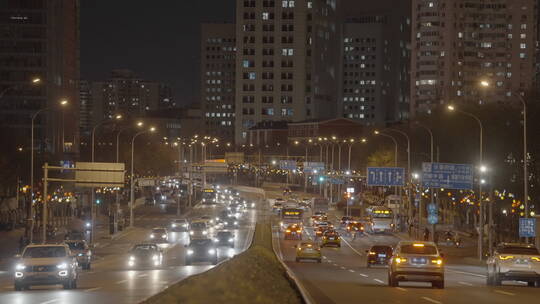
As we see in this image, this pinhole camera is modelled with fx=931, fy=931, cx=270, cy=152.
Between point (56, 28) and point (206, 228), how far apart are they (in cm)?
7956

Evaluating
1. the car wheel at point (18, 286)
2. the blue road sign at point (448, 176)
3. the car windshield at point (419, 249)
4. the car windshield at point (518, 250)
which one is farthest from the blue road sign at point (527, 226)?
the car wheel at point (18, 286)

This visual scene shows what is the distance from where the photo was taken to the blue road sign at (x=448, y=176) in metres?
68.1

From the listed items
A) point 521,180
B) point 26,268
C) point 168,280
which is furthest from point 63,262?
point 521,180

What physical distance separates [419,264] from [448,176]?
39.0 metres

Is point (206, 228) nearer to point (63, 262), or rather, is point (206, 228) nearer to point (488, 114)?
point (488, 114)

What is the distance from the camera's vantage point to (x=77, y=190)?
13325 centimetres

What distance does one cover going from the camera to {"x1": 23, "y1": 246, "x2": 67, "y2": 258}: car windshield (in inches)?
1307

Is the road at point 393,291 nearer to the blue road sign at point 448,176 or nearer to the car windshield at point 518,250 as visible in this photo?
the car windshield at point 518,250

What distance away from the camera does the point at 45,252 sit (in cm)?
3347

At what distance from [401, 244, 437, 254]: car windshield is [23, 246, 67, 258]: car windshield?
11994 mm

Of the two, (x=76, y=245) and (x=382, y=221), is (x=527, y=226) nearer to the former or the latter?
(x=76, y=245)

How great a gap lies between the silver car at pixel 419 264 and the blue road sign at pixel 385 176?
5530 cm

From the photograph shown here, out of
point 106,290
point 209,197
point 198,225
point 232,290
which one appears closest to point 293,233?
point 198,225

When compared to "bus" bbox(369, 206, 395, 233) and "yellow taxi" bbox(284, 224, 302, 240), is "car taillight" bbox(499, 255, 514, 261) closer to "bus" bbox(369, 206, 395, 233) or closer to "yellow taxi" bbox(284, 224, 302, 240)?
"yellow taxi" bbox(284, 224, 302, 240)
